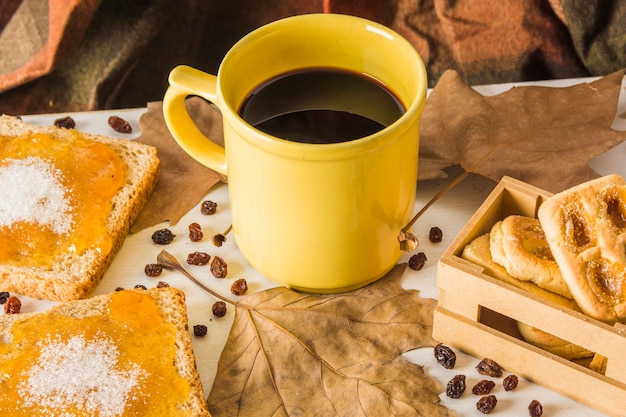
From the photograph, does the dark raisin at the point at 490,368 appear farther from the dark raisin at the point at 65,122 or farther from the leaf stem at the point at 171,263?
the dark raisin at the point at 65,122

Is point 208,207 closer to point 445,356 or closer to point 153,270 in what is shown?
point 153,270

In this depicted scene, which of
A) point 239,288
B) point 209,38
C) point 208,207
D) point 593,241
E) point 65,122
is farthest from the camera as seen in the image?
point 209,38

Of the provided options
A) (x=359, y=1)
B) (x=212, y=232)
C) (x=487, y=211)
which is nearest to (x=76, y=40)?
(x=359, y=1)

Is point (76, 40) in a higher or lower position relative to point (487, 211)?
lower

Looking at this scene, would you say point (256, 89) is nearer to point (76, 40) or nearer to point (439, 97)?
point (439, 97)

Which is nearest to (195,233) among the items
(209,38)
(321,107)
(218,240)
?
(218,240)

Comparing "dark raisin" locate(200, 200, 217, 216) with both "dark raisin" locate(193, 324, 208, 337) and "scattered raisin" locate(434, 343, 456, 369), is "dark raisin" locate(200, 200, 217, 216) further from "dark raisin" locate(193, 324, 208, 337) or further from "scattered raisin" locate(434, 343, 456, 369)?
"scattered raisin" locate(434, 343, 456, 369)
